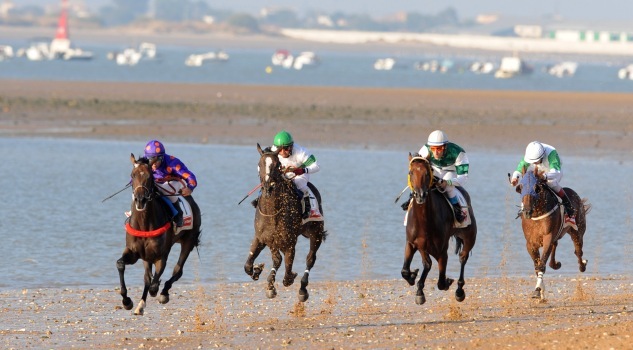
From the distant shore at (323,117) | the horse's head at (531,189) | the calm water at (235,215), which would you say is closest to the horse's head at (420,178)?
the horse's head at (531,189)

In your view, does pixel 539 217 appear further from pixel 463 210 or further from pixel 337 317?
pixel 337 317

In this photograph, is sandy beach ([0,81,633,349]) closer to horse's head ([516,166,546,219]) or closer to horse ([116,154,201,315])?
horse ([116,154,201,315])

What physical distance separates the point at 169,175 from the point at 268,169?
3.66 ft

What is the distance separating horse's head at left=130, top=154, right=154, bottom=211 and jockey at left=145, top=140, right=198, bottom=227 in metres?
0.69

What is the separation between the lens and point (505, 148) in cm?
3547

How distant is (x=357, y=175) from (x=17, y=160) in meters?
8.04

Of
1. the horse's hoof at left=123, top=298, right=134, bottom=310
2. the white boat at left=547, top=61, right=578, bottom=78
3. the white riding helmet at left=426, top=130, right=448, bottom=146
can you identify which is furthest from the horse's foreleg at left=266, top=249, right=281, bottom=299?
the white boat at left=547, top=61, right=578, bottom=78

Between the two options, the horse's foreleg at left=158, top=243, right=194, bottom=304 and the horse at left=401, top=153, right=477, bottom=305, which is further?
the horse's foreleg at left=158, top=243, right=194, bottom=304

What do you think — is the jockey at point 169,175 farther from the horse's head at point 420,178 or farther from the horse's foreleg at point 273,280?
the horse's head at point 420,178

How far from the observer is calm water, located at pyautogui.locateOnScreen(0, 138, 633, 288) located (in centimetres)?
1808

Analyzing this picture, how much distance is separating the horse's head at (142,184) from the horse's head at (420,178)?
2683mm

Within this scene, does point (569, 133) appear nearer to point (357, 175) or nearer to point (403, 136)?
point (403, 136)

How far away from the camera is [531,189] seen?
1538 centimetres

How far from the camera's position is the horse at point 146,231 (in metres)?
13.6
